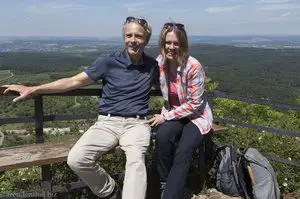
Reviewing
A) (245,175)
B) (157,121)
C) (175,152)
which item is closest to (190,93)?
(157,121)

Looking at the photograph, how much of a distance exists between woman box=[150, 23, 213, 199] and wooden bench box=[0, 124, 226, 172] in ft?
1.62

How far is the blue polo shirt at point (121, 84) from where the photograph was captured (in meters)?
3.74

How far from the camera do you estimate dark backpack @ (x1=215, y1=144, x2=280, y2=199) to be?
4058 mm

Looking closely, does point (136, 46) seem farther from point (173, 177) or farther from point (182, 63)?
point (173, 177)

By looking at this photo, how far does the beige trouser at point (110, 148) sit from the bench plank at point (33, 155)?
0.17 metres

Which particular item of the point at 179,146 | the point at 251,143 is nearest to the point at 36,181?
the point at 179,146

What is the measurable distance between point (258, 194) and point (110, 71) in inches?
77.8

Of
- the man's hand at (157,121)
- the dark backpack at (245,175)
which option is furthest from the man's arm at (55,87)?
the dark backpack at (245,175)

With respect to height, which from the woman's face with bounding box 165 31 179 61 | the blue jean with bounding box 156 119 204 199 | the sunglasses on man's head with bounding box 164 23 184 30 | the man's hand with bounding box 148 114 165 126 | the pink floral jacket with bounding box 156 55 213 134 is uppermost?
the sunglasses on man's head with bounding box 164 23 184 30

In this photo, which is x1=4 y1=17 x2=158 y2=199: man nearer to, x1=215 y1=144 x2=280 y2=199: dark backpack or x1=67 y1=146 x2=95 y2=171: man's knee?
x1=67 y1=146 x2=95 y2=171: man's knee

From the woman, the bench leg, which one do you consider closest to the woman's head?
the woman

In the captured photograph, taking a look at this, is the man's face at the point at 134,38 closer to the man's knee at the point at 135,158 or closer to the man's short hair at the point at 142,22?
the man's short hair at the point at 142,22

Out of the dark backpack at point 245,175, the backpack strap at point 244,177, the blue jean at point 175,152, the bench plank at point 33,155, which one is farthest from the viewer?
the backpack strap at point 244,177

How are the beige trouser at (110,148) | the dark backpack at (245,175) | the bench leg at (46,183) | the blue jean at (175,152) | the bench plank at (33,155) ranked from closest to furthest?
1. the bench plank at (33,155)
2. the beige trouser at (110,148)
3. the bench leg at (46,183)
4. the blue jean at (175,152)
5. the dark backpack at (245,175)
